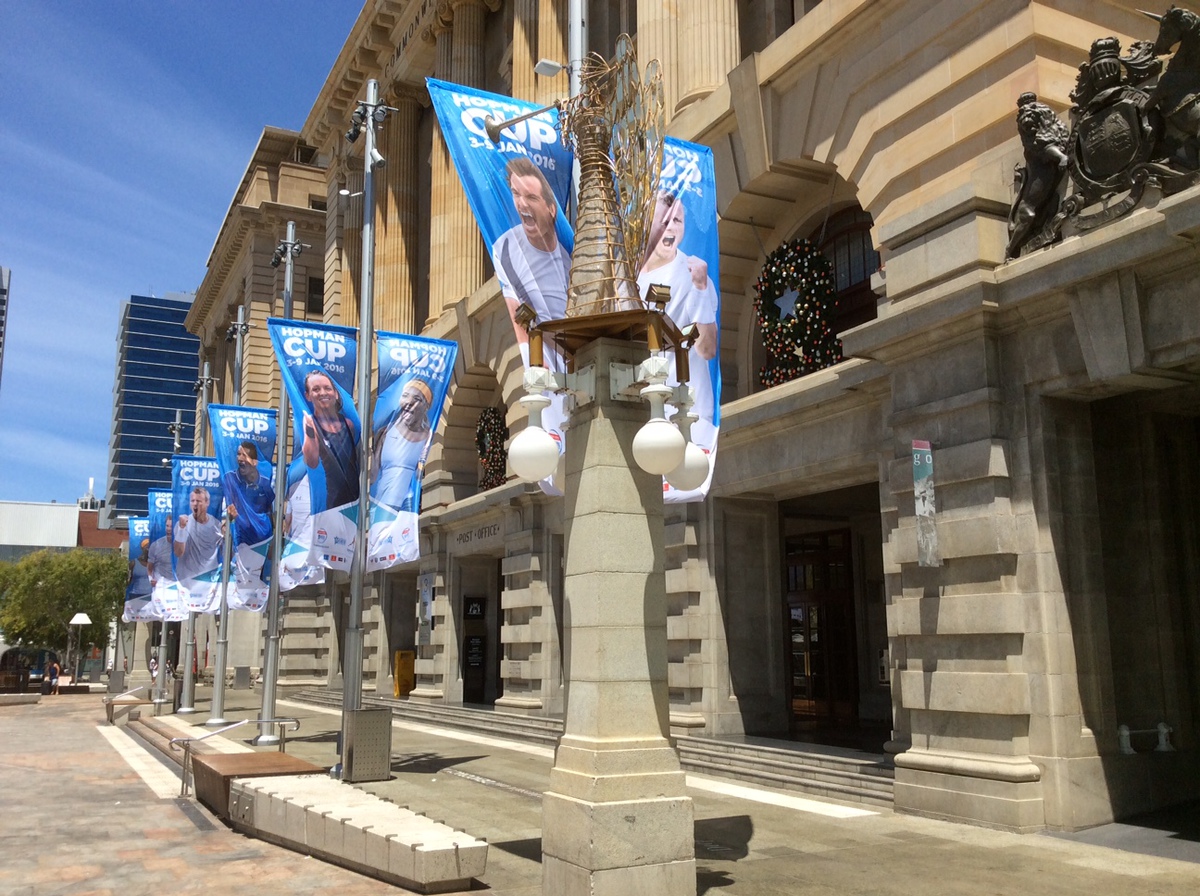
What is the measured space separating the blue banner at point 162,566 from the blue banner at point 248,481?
5391mm

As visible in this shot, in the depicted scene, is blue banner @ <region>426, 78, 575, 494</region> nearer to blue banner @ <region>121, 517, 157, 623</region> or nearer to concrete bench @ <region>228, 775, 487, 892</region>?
concrete bench @ <region>228, 775, 487, 892</region>

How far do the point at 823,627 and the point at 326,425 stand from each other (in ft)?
39.3

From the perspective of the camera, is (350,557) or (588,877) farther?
(350,557)

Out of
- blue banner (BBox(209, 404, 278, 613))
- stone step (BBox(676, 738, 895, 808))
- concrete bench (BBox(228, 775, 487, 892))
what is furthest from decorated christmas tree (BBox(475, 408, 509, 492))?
concrete bench (BBox(228, 775, 487, 892))

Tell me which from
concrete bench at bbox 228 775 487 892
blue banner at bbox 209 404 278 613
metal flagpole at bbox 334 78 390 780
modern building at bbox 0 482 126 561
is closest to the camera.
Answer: concrete bench at bbox 228 775 487 892

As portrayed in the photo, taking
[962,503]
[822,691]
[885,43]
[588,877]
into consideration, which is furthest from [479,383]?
[588,877]

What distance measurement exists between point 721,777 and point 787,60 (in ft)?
39.2

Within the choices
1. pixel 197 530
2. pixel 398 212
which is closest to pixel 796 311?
pixel 197 530

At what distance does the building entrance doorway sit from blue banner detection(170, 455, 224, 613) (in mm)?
15756

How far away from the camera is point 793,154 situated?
18281 millimetres

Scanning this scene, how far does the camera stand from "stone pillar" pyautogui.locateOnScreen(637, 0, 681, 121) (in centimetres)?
2253

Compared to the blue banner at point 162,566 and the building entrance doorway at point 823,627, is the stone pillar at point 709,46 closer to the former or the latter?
the building entrance doorway at point 823,627

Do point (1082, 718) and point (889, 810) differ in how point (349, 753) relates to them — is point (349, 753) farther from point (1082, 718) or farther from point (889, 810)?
point (1082, 718)

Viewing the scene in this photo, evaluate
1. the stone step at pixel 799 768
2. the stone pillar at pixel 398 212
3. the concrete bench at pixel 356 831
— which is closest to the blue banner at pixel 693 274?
the concrete bench at pixel 356 831
